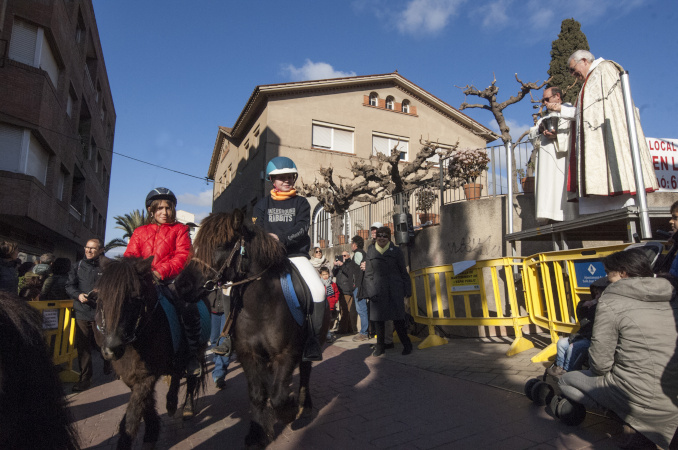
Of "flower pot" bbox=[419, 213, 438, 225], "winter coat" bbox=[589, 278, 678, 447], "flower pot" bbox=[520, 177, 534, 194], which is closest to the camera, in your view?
"winter coat" bbox=[589, 278, 678, 447]

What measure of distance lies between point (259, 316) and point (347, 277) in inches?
255

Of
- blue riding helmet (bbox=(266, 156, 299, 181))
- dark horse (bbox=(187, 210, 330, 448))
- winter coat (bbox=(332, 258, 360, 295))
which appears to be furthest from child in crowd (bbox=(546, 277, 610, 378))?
winter coat (bbox=(332, 258, 360, 295))

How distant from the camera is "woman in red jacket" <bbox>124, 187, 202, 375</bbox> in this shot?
12.6ft

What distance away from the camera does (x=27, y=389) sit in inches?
60.6

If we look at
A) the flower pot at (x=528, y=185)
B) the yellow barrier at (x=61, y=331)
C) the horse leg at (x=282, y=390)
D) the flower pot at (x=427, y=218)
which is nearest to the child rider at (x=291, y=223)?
the horse leg at (x=282, y=390)

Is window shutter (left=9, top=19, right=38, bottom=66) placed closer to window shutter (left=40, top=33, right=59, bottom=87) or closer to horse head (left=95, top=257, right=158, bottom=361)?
window shutter (left=40, top=33, right=59, bottom=87)

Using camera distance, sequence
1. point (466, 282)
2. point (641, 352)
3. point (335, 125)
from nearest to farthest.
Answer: point (641, 352)
point (466, 282)
point (335, 125)

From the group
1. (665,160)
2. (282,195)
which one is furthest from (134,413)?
(665,160)

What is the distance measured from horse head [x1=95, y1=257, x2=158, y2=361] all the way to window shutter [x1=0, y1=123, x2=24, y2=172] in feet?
46.1

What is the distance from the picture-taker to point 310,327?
12.4ft

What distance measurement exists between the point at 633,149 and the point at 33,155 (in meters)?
17.5

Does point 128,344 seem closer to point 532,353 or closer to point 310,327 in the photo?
point 310,327

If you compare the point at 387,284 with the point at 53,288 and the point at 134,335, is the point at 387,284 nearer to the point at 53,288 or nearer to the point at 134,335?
the point at 134,335

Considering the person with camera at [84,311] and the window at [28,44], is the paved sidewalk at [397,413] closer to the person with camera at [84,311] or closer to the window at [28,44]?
the person with camera at [84,311]
